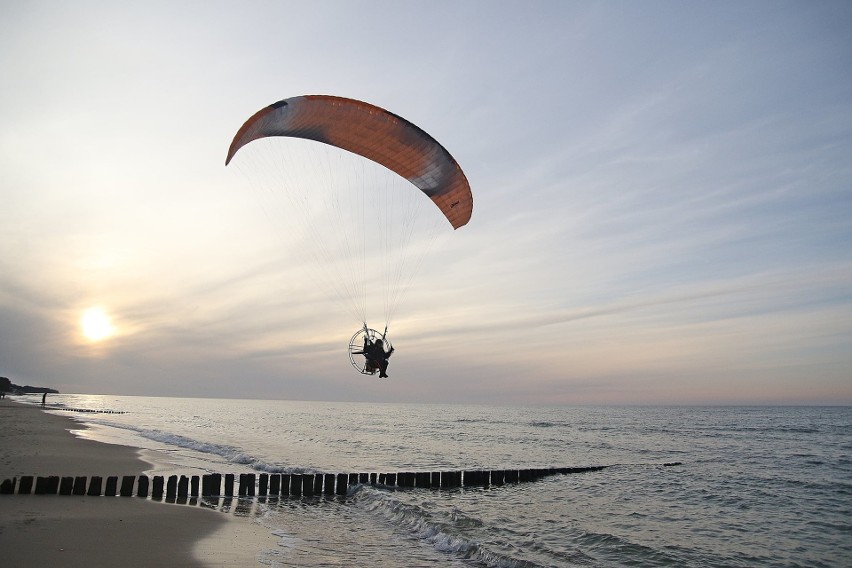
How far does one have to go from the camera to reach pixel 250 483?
1666 cm

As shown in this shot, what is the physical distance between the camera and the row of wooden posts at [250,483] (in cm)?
1362

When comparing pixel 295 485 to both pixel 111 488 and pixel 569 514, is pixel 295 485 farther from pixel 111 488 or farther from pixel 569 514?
pixel 569 514

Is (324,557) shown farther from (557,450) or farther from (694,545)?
(557,450)

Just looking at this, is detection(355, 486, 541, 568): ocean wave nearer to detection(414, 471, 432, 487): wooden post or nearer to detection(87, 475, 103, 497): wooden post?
detection(414, 471, 432, 487): wooden post

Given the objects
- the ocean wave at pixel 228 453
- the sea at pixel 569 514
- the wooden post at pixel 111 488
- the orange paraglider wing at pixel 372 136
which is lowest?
the sea at pixel 569 514

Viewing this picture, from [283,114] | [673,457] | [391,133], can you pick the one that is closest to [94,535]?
[283,114]

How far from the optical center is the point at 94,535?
33.1 ft

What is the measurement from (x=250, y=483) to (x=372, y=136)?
11.1m

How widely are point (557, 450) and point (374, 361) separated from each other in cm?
2602

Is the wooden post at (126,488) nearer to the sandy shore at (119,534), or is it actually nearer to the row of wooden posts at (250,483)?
the row of wooden posts at (250,483)

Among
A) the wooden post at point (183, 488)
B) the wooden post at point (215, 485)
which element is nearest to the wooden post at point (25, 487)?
the wooden post at point (183, 488)

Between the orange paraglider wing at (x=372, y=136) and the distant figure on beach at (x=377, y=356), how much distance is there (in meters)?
5.53

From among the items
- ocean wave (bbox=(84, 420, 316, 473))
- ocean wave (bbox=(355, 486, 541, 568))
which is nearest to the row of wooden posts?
ocean wave (bbox=(355, 486, 541, 568))

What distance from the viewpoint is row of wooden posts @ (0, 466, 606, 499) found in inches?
536
